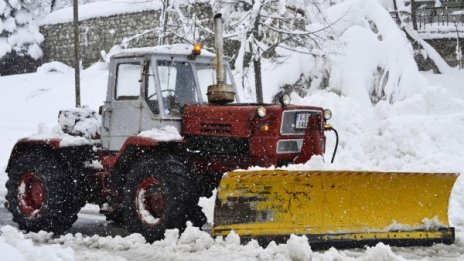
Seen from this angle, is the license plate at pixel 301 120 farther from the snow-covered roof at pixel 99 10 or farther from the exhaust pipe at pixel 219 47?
the snow-covered roof at pixel 99 10

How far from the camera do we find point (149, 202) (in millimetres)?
7609

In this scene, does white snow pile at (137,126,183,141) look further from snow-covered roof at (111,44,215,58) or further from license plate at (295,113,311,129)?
license plate at (295,113,311,129)

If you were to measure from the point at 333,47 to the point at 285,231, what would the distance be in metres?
9.61

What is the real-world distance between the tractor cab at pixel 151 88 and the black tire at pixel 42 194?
711mm

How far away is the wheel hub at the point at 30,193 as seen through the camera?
8.80 metres

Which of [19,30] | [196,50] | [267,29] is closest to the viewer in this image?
[196,50]

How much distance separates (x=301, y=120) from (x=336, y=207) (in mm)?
1143

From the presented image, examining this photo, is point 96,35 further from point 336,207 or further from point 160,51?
point 336,207

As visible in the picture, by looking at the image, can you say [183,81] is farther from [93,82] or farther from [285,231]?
[93,82]

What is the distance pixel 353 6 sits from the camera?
17.3 metres

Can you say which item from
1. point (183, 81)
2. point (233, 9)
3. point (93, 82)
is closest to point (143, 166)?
point (183, 81)

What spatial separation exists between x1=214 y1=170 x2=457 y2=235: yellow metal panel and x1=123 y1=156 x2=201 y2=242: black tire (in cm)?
50

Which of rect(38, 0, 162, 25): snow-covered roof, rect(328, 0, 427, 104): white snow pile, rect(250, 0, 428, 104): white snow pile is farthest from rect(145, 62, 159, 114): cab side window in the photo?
rect(38, 0, 162, 25): snow-covered roof

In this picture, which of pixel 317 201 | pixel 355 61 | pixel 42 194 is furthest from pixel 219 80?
pixel 355 61
